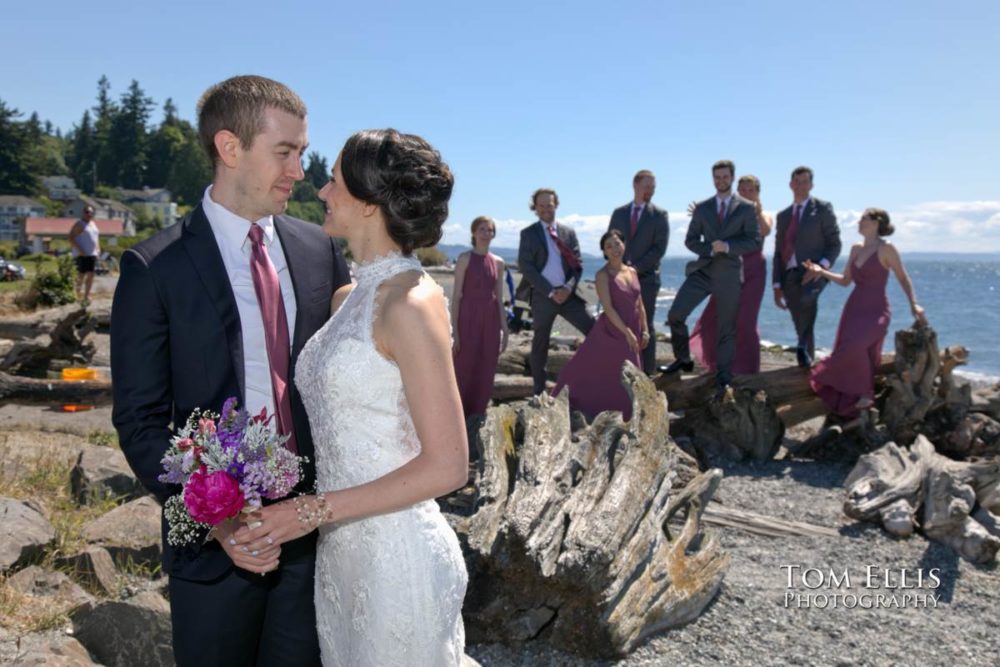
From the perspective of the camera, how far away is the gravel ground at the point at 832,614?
470 centimetres

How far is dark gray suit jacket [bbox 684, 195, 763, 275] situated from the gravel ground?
346 cm

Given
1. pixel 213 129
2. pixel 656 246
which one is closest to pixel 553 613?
pixel 213 129

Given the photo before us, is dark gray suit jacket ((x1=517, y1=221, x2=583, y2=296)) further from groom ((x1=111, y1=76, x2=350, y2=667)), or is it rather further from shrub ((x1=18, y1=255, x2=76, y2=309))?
shrub ((x1=18, y1=255, x2=76, y2=309))

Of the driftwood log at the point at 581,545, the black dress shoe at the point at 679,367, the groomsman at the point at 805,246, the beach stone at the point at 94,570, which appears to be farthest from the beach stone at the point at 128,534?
the groomsman at the point at 805,246

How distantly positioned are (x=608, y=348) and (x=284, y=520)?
6.83 metres

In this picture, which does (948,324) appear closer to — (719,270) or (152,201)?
(719,270)

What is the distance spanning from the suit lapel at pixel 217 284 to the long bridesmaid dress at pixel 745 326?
8.48 m

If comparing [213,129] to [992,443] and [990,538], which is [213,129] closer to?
[990,538]

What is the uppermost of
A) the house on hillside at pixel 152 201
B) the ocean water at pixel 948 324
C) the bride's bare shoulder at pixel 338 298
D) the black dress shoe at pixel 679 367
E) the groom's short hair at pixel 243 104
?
the house on hillside at pixel 152 201

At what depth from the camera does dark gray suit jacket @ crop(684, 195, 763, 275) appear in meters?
9.86

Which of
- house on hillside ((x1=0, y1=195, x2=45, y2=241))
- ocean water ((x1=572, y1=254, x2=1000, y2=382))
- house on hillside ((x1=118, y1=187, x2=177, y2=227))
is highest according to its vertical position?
house on hillside ((x1=118, y1=187, x2=177, y2=227))

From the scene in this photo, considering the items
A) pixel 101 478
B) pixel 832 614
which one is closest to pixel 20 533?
pixel 101 478

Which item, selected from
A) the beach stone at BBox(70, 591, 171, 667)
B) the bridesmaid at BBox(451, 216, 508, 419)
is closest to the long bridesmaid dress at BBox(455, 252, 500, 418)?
the bridesmaid at BBox(451, 216, 508, 419)

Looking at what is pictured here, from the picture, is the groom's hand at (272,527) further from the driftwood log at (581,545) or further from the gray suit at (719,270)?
the gray suit at (719,270)
